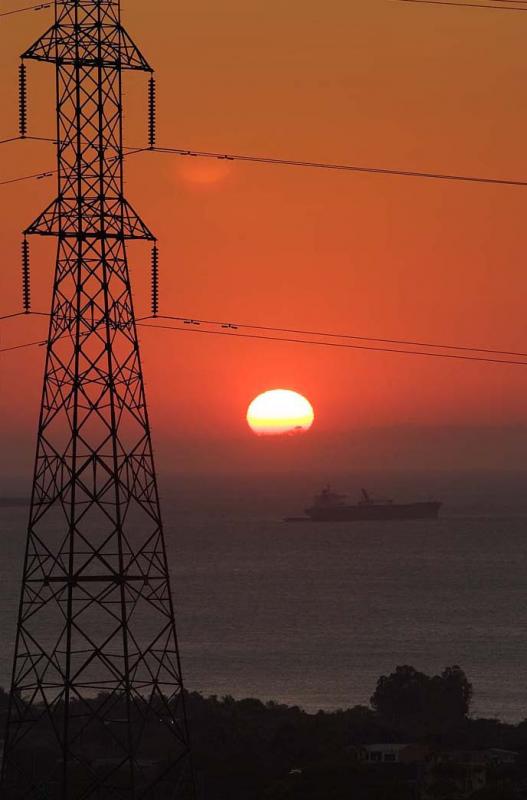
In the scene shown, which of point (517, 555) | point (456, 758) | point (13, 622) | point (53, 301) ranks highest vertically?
point (517, 555)

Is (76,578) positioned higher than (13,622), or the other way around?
(13,622)

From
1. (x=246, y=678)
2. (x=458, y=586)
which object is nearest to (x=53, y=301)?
(x=246, y=678)

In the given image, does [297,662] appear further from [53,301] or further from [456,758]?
[53,301]

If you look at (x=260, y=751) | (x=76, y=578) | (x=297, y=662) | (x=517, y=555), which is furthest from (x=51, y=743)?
(x=517, y=555)

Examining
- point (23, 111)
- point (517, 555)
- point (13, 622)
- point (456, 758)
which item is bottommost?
point (456, 758)

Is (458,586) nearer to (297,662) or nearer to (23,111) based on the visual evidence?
(297,662)

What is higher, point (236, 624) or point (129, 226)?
point (236, 624)

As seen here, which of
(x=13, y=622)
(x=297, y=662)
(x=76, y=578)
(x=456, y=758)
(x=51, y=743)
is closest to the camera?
(x=76, y=578)

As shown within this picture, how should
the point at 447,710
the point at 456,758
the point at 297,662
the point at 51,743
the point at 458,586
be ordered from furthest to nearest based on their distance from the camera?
the point at 458,586 < the point at 297,662 < the point at 447,710 < the point at 51,743 < the point at 456,758

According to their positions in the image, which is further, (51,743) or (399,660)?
(399,660)
